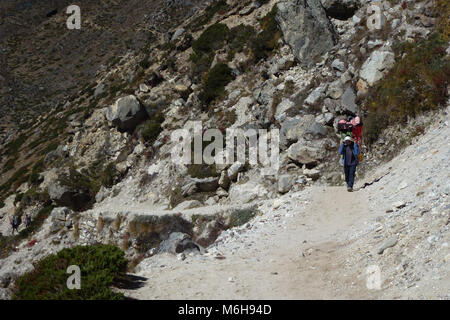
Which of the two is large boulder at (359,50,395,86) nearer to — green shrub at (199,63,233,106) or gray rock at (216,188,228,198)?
gray rock at (216,188,228,198)

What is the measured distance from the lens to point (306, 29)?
78.0 ft

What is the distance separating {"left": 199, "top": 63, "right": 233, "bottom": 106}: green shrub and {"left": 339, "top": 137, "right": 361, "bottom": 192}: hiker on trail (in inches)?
555

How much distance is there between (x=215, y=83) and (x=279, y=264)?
2003 centimetres

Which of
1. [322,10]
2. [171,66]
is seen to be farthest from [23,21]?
[322,10]

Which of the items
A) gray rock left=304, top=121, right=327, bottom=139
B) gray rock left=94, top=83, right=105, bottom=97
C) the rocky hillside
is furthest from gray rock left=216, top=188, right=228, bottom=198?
gray rock left=94, top=83, right=105, bottom=97

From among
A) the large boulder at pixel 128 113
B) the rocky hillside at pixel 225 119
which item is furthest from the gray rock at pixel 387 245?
the large boulder at pixel 128 113

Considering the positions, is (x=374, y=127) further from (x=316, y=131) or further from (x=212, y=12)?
(x=212, y=12)

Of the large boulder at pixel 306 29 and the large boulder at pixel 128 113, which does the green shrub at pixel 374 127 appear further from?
the large boulder at pixel 128 113

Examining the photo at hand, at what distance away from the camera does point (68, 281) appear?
7.65 metres
